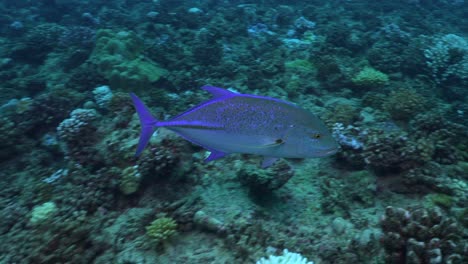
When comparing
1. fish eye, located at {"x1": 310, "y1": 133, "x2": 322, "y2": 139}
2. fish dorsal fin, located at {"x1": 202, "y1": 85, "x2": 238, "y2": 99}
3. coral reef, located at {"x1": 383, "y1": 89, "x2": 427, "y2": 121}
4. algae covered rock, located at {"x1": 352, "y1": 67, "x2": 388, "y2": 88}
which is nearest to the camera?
fish eye, located at {"x1": 310, "y1": 133, "x2": 322, "y2": 139}

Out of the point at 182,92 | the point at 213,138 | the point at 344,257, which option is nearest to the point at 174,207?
the point at 213,138

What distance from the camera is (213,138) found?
8.90ft

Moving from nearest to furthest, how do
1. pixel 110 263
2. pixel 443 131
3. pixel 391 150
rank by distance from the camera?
pixel 110 263 < pixel 391 150 < pixel 443 131

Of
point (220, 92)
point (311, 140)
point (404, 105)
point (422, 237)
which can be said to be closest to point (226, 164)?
point (220, 92)

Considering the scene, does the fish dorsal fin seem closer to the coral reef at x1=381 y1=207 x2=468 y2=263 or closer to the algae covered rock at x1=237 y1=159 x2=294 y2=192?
the algae covered rock at x1=237 y1=159 x2=294 y2=192

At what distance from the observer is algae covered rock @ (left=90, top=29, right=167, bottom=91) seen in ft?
24.4

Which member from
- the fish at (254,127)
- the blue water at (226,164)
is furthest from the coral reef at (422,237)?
the fish at (254,127)

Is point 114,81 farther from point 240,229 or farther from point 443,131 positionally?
point 443,131

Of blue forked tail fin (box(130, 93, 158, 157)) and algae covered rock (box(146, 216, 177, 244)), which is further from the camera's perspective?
algae covered rock (box(146, 216, 177, 244))

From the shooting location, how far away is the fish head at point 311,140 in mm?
2553

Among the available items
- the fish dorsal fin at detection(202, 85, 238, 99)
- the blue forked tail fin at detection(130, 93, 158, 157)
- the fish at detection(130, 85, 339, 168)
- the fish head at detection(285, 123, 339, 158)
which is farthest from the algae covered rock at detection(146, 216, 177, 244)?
the fish head at detection(285, 123, 339, 158)

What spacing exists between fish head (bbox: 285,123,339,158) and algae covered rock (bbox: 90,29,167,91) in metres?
5.71

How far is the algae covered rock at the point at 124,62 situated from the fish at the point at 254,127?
505cm

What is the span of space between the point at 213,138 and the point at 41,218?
2.89 m
